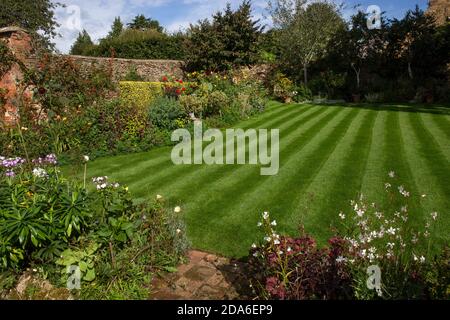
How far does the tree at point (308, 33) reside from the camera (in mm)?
22719

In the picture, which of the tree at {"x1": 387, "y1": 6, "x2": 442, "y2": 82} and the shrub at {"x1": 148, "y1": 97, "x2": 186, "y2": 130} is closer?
the shrub at {"x1": 148, "y1": 97, "x2": 186, "y2": 130}

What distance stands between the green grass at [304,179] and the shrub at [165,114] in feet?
5.52

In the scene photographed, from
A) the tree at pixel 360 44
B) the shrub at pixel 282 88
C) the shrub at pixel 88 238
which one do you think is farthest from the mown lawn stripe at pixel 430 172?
the tree at pixel 360 44

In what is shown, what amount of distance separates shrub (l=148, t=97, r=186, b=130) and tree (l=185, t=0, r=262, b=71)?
30.1 ft

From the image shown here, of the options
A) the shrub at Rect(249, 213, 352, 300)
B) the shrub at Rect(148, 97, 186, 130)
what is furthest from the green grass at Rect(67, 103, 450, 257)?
the shrub at Rect(148, 97, 186, 130)

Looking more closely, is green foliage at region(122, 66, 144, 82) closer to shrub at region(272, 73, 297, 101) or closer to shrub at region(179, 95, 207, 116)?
shrub at region(179, 95, 207, 116)

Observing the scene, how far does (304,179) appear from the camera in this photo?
301 inches

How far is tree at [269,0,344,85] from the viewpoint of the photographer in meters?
22.7

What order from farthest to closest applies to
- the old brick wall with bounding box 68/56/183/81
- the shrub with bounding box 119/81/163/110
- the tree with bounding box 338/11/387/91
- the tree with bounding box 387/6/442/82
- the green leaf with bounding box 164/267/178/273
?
1. the tree with bounding box 338/11/387/91
2. the tree with bounding box 387/6/442/82
3. the old brick wall with bounding box 68/56/183/81
4. the shrub with bounding box 119/81/163/110
5. the green leaf with bounding box 164/267/178/273

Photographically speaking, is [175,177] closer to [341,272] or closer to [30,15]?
[341,272]

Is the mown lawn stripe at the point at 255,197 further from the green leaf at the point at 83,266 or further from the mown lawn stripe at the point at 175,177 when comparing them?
the green leaf at the point at 83,266

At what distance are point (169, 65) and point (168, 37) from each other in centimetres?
392
